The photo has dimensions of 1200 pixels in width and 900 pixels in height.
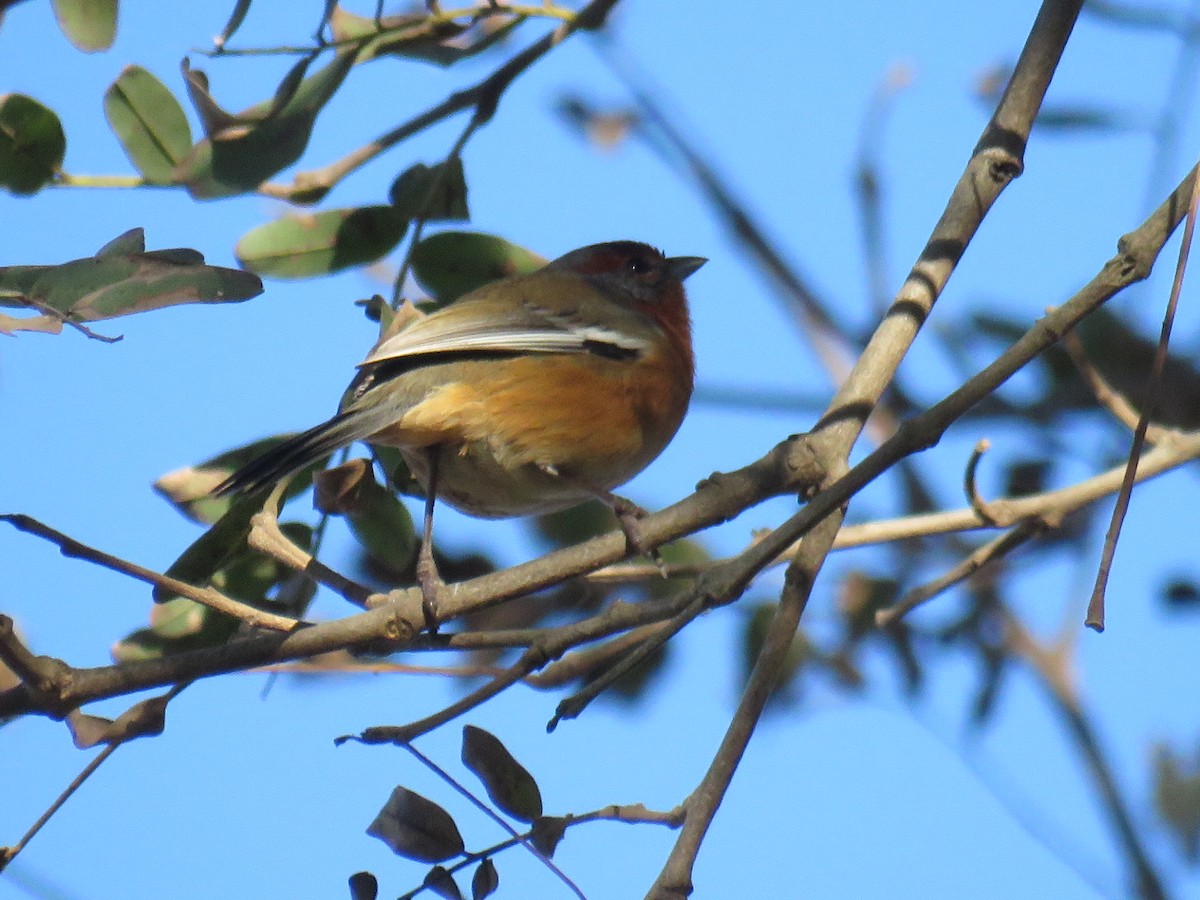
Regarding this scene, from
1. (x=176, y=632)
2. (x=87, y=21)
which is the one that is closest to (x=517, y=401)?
(x=176, y=632)

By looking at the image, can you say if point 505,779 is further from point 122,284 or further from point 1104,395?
point 1104,395

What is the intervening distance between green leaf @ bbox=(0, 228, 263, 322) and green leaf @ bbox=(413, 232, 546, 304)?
69.6 inches

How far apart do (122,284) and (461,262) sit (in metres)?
1.94

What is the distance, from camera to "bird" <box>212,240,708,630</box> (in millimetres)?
4238

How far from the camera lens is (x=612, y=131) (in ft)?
21.1

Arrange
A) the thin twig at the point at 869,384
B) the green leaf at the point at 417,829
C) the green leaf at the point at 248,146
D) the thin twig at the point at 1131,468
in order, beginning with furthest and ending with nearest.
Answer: the green leaf at the point at 248,146 → the green leaf at the point at 417,829 → the thin twig at the point at 869,384 → the thin twig at the point at 1131,468

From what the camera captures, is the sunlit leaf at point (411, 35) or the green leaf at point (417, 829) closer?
the green leaf at point (417, 829)

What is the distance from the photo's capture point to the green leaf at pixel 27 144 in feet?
11.8

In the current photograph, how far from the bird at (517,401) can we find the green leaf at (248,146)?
64 cm

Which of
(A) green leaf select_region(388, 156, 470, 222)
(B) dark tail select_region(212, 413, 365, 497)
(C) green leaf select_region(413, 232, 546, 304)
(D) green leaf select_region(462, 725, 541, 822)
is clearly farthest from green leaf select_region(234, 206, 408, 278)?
(D) green leaf select_region(462, 725, 541, 822)

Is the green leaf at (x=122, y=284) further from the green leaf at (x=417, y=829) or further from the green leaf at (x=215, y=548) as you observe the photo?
the green leaf at (x=417, y=829)

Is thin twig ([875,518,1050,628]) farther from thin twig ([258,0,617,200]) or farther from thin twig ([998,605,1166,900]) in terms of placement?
thin twig ([258,0,617,200])

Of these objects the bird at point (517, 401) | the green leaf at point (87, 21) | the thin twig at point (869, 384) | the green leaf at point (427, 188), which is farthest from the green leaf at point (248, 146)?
the thin twig at point (869, 384)

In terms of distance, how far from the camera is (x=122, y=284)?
2598mm
